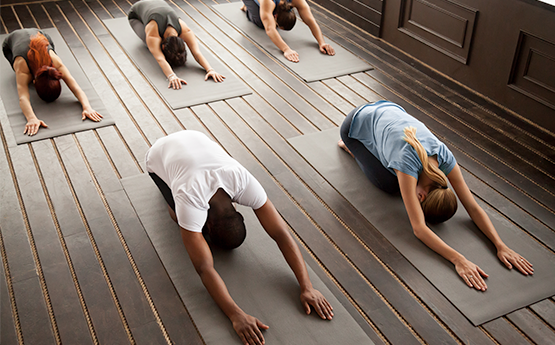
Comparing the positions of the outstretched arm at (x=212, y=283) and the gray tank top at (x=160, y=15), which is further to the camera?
the gray tank top at (x=160, y=15)

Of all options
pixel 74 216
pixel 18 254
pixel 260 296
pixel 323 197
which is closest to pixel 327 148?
pixel 323 197

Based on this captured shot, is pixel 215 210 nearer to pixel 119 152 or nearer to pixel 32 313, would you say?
pixel 32 313

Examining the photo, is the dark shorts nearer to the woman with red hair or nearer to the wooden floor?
the wooden floor

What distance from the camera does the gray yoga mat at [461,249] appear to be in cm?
227

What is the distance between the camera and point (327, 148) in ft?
10.9

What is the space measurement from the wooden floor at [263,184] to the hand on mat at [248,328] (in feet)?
0.69

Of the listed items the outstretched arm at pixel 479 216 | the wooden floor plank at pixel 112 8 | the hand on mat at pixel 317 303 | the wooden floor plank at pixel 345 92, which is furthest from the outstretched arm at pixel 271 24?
the hand on mat at pixel 317 303

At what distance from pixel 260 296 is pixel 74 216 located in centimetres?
118

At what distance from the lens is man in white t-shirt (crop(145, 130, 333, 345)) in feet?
6.91

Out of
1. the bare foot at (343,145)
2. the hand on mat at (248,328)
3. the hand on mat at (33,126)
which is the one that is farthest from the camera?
the hand on mat at (33,126)

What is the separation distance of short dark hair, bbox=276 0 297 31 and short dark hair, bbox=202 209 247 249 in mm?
2956

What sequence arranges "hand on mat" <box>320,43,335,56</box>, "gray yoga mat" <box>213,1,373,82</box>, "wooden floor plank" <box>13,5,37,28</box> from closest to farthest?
1. "gray yoga mat" <box>213,1,373,82</box>
2. "hand on mat" <box>320,43,335,56</box>
3. "wooden floor plank" <box>13,5,37,28</box>

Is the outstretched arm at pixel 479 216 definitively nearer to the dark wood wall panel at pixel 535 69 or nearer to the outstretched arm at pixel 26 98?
the dark wood wall panel at pixel 535 69

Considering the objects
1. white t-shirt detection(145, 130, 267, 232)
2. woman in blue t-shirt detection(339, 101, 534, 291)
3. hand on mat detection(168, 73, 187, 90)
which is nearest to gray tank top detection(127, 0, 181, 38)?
hand on mat detection(168, 73, 187, 90)
